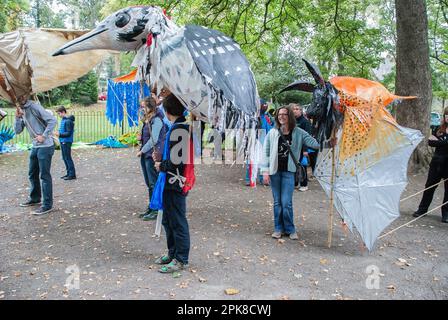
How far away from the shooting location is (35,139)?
6.18m

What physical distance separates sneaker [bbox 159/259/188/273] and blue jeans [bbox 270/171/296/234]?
1684mm

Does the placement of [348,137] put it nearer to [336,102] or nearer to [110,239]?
[336,102]

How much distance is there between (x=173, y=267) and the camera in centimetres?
424

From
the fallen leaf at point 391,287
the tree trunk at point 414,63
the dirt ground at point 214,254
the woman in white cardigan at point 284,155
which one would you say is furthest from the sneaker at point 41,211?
the tree trunk at point 414,63

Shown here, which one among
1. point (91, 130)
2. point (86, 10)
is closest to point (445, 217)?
point (91, 130)

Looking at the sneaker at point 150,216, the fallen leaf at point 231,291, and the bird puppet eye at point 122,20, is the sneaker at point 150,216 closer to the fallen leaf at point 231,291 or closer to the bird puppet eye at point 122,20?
the fallen leaf at point 231,291

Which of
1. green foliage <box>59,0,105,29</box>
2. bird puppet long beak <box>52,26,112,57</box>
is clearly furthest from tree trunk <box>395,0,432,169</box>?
green foliage <box>59,0,105,29</box>

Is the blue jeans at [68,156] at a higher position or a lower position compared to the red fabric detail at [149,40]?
lower

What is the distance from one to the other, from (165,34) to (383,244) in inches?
154

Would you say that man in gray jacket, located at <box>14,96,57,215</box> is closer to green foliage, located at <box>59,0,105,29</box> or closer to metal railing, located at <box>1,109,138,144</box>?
metal railing, located at <box>1,109,138,144</box>

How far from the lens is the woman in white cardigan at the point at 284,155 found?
17.2 feet

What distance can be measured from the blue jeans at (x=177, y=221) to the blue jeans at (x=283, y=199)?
1621 mm

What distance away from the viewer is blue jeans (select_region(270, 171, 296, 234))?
532 centimetres

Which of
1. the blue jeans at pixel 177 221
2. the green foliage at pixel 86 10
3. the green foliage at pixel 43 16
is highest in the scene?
the green foliage at pixel 86 10
